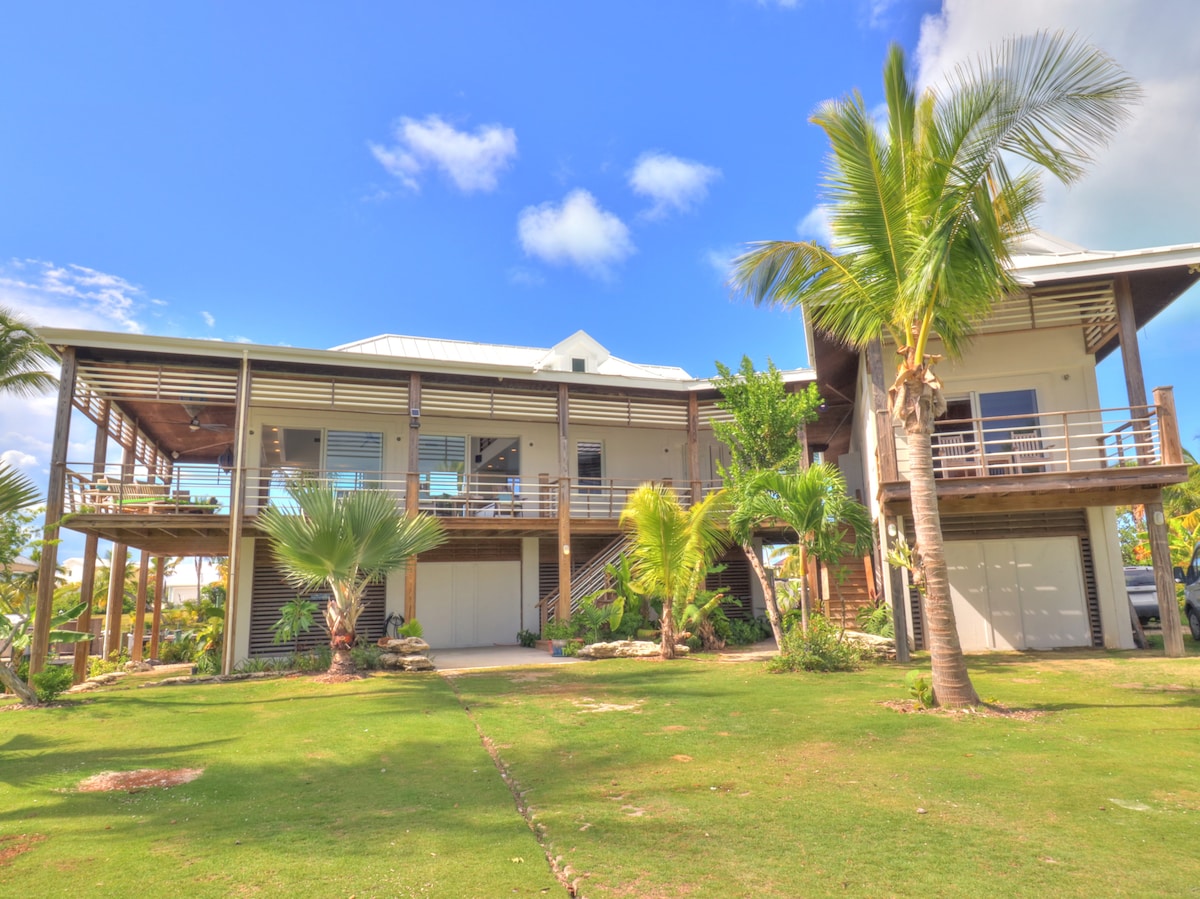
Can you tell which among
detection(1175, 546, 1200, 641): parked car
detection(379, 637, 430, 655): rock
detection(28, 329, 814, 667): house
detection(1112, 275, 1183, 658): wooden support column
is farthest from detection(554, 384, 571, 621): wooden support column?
detection(1175, 546, 1200, 641): parked car

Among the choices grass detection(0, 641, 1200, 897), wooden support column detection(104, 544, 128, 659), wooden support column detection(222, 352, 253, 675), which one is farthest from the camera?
wooden support column detection(104, 544, 128, 659)

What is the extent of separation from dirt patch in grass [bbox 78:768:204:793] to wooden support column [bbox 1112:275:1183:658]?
12502mm

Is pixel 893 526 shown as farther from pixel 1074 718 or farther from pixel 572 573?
pixel 572 573

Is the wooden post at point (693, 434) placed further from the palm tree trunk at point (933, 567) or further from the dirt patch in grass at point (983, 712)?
the dirt patch in grass at point (983, 712)

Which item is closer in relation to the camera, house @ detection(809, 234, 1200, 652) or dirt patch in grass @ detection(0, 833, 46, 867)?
dirt patch in grass @ detection(0, 833, 46, 867)

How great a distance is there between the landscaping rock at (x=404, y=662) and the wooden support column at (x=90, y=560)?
5303mm

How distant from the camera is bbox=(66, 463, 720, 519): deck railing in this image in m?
14.1

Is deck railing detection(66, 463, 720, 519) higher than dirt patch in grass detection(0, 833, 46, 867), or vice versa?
deck railing detection(66, 463, 720, 519)

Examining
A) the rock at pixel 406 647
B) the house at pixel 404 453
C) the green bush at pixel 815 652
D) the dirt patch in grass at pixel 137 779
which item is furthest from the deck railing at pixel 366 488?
the dirt patch in grass at pixel 137 779

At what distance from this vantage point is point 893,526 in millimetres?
11961

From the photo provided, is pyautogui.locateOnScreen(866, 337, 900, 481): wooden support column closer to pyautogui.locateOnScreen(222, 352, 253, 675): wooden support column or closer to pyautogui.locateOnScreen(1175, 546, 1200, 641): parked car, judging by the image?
pyautogui.locateOnScreen(1175, 546, 1200, 641): parked car

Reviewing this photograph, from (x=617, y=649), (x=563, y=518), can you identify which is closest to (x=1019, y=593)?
(x=617, y=649)

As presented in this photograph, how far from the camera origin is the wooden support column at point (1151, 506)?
10727 mm

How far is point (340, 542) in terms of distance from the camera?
1102 cm
